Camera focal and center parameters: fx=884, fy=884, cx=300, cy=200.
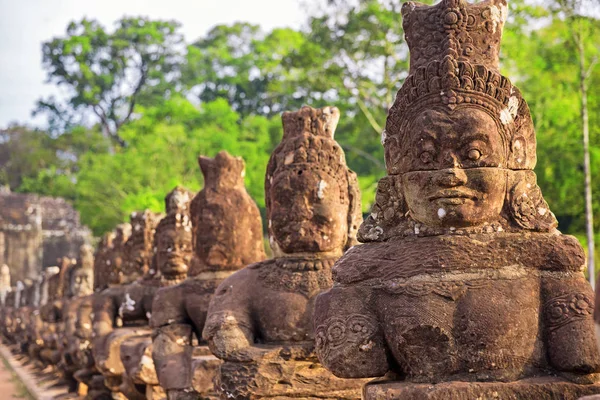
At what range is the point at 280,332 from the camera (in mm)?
5164

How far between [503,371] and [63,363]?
10.4m

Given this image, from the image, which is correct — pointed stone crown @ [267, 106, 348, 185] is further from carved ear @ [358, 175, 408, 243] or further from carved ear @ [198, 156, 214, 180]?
carved ear @ [358, 175, 408, 243]

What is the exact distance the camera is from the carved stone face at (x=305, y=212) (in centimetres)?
522

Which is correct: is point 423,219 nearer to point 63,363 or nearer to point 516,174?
point 516,174

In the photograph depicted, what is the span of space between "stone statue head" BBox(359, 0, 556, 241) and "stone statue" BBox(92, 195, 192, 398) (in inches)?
180

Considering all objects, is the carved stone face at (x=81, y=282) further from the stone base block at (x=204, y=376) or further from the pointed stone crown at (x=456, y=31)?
the pointed stone crown at (x=456, y=31)

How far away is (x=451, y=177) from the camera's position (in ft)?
11.9

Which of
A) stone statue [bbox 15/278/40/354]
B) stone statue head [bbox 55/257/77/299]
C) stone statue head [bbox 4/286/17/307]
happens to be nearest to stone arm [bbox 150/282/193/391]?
stone statue head [bbox 55/257/77/299]

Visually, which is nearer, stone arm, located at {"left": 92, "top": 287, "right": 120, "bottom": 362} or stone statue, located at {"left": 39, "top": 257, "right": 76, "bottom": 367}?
stone arm, located at {"left": 92, "top": 287, "right": 120, "bottom": 362}

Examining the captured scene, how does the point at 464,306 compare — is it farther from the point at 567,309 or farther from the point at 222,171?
the point at 222,171

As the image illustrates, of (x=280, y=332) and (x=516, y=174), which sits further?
(x=280, y=332)

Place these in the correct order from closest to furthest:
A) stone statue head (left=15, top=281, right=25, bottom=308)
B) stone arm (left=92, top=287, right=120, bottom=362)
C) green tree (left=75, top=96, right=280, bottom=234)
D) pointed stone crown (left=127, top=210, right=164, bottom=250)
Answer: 1. stone arm (left=92, top=287, right=120, bottom=362)
2. pointed stone crown (left=127, top=210, right=164, bottom=250)
3. stone statue head (left=15, top=281, right=25, bottom=308)
4. green tree (left=75, top=96, right=280, bottom=234)

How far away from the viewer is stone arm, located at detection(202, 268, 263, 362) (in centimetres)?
496

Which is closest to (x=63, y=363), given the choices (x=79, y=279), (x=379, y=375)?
(x=79, y=279)
